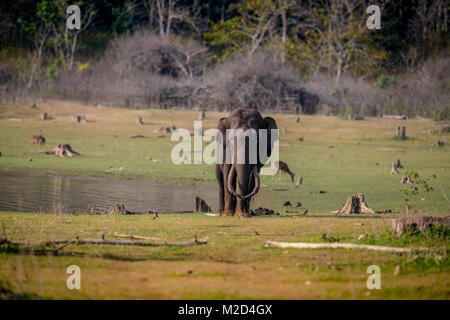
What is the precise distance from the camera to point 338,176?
23.3 m

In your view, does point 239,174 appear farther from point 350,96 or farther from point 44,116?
point 350,96

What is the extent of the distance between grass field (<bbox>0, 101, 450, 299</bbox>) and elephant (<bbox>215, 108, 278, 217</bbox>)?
0.56m

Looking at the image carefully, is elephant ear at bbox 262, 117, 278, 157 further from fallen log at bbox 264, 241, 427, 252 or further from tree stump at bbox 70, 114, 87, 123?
tree stump at bbox 70, 114, 87, 123

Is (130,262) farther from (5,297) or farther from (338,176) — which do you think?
(338,176)

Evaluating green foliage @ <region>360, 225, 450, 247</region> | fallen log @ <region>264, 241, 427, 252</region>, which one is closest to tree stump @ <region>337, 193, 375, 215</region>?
green foliage @ <region>360, 225, 450, 247</region>

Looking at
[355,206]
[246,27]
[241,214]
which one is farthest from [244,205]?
[246,27]

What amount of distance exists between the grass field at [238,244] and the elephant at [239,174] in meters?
0.56

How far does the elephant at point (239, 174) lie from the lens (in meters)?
13.8

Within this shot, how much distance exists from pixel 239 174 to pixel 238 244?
10.5 feet

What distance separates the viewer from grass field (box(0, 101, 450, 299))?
8.12 meters

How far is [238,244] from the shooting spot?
10.7m

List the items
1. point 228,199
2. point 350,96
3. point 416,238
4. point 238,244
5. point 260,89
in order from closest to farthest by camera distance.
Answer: point 416,238
point 238,244
point 228,199
point 260,89
point 350,96
